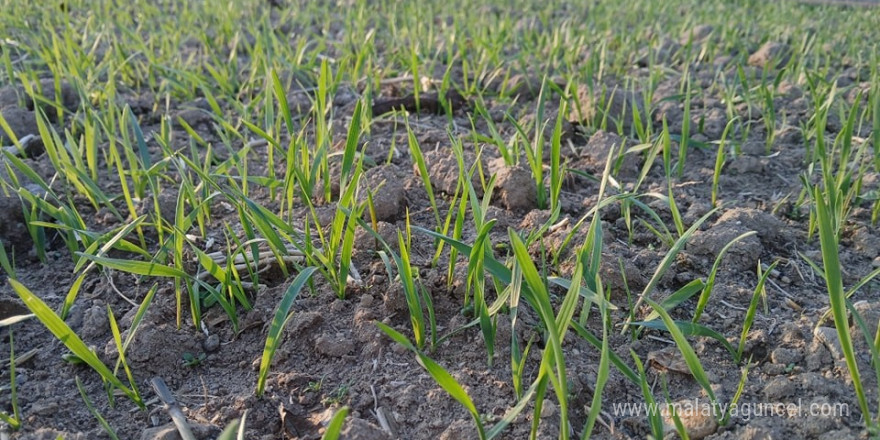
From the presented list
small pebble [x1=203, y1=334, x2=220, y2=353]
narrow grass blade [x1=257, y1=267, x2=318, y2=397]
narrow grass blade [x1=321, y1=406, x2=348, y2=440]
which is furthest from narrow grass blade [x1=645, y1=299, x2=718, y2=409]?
small pebble [x1=203, y1=334, x2=220, y2=353]

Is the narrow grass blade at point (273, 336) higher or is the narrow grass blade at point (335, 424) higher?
the narrow grass blade at point (335, 424)

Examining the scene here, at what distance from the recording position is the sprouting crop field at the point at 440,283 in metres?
1.08

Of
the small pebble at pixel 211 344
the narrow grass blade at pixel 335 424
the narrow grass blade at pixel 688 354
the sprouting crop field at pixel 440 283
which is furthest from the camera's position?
the small pebble at pixel 211 344

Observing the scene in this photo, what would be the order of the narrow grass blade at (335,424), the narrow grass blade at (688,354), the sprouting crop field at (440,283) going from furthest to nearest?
the sprouting crop field at (440,283) < the narrow grass blade at (688,354) < the narrow grass blade at (335,424)

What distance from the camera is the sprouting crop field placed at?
108 centimetres

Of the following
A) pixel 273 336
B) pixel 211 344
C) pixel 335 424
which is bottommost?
pixel 211 344

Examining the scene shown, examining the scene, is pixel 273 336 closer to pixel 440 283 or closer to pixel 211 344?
pixel 211 344

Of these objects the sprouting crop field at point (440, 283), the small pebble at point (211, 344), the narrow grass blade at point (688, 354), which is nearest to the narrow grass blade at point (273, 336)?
the sprouting crop field at point (440, 283)

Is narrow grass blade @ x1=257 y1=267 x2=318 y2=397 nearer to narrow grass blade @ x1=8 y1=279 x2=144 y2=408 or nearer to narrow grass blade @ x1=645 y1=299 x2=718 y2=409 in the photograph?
narrow grass blade @ x1=8 y1=279 x2=144 y2=408

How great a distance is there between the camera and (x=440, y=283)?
137cm

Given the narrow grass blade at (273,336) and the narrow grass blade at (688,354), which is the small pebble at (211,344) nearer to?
the narrow grass blade at (273,336)

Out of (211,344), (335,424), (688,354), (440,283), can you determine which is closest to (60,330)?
(211,344)

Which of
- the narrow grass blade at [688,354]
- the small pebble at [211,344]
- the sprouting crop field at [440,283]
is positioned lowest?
the small pebble at [211,344]

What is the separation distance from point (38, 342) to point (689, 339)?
1169mm
